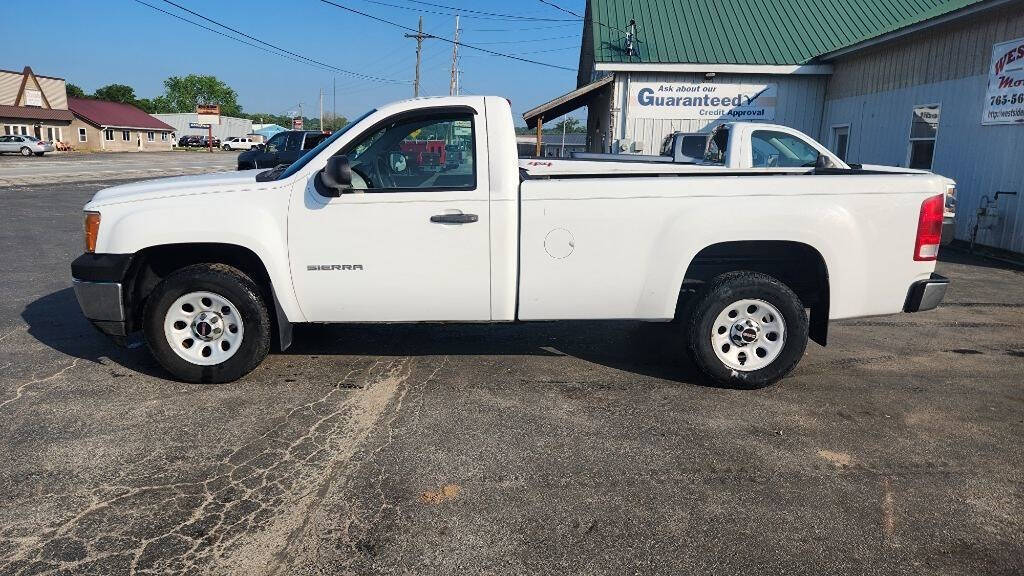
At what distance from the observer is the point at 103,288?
4.67m

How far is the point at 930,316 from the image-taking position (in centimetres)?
728

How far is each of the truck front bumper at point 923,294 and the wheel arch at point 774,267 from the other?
557 mm

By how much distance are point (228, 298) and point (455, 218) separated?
1646 mm

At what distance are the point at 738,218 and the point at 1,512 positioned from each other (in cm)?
433

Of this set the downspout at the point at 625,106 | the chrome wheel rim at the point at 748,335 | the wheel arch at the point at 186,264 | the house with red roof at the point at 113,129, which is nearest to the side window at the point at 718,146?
the chrome wheel rim at the point at 748,335

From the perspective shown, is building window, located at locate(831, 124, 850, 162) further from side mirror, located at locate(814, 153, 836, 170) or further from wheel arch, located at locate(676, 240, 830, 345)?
wheel arch, located at locate(676, 240, 830, 345)

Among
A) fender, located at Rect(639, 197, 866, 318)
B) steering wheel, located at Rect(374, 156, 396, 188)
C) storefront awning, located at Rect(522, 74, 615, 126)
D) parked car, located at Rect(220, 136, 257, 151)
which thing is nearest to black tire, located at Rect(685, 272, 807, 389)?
fender, located at Rect(639, 197, 866, 318)

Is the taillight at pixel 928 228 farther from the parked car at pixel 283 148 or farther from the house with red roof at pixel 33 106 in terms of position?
the house with red roof at pixel 33 106

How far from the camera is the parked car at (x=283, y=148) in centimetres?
2327

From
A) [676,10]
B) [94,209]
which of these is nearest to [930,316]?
[94,209]

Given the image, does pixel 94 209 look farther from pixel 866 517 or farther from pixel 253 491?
pixel 866 517

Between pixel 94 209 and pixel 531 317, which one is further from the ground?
pixel 94 209

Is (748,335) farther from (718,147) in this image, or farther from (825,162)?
(718,147)

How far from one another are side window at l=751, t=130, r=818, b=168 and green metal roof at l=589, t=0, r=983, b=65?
7.87 m
